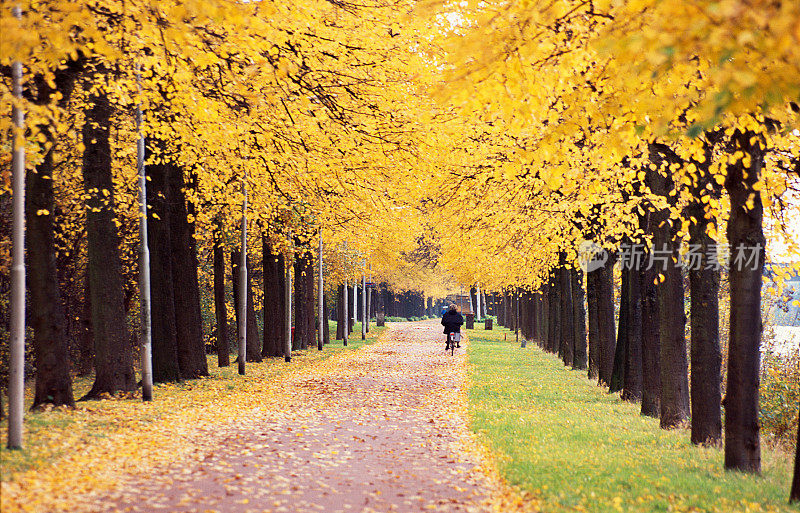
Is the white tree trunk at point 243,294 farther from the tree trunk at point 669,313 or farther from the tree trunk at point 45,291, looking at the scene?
the tree trunk at point 669,313

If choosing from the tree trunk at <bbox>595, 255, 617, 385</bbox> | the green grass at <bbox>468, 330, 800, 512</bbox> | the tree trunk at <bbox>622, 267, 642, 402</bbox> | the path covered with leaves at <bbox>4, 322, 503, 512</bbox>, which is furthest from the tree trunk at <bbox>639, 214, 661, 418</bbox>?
the tree trunk at <bbox>595, 255, 617, 385</bbox>

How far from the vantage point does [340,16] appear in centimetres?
1463

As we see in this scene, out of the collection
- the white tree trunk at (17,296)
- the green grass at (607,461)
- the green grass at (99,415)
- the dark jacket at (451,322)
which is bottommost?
→ the green grass at (607,461)

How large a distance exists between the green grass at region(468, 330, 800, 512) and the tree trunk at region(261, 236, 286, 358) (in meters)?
11.5

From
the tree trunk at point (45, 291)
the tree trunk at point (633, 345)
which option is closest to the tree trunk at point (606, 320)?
the tree trunk at point (633, 345)

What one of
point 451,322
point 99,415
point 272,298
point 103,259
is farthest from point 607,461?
point 451,322

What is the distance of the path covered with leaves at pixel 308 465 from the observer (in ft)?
23.2

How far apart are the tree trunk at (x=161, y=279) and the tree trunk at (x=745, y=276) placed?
39.4 feet

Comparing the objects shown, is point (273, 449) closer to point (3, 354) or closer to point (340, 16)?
point (340, 16)

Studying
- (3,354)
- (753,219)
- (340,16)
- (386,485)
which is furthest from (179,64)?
(3,354)

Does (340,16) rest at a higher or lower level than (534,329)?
higher

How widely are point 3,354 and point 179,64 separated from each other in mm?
11200

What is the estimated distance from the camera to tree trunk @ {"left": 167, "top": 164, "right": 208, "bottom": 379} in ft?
60.5

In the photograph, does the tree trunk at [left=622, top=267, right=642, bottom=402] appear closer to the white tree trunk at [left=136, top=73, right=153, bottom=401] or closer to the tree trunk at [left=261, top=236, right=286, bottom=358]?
the white tree trunk at [left=136, top=73, right=153, bottom=401]
